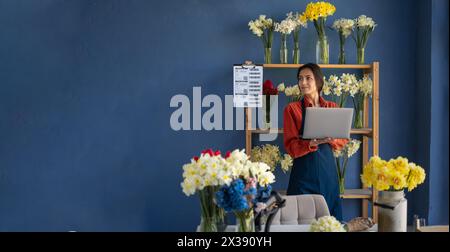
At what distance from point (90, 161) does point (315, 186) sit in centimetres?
193

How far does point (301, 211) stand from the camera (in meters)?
3.24

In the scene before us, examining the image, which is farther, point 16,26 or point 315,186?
point 16,26

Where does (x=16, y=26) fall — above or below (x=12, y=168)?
above

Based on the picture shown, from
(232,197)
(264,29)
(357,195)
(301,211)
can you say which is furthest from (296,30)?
(232,197)

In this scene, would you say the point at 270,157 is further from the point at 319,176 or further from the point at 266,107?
the point at 319,176

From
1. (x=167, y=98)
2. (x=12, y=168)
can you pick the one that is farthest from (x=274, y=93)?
(x=12, y=168)

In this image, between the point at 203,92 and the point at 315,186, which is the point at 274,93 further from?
the point at 315,186

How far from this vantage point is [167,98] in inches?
190

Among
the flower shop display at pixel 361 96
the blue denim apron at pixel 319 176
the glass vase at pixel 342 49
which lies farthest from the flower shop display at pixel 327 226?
the glass vase at pixel 342 49

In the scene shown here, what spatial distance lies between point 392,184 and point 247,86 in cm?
227

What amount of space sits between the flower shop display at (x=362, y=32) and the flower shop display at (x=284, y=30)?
0.53 meters

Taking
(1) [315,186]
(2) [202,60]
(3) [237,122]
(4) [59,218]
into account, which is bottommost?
(4) [59,218]
